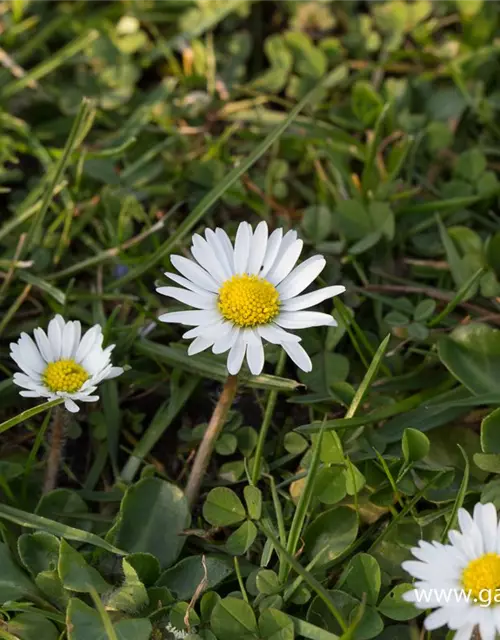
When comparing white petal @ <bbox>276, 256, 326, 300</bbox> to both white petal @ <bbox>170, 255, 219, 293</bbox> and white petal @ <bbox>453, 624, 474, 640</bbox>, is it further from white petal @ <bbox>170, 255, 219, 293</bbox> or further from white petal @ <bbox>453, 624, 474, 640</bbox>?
white petal @ <bbox>453, 624, 474, 640</bbox>

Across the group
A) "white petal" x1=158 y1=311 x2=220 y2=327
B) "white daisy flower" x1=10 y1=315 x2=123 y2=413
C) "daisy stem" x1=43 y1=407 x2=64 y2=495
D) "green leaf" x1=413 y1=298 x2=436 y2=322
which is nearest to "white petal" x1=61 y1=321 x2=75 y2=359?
"white daisy flower" x1=10 y1=315 x2=123 y2=413

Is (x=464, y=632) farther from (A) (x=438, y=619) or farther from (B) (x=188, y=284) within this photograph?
(B) (x=188, y=284)

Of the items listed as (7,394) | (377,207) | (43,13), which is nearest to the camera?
(7,394)

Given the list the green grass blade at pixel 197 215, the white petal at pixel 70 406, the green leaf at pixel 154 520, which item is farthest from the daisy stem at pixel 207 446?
the green grass blade at pixel 197 215

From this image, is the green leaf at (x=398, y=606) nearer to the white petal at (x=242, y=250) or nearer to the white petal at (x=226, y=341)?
the white petal at (x=226, y=341)

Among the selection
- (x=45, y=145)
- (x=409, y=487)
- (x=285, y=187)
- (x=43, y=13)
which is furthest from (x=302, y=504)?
(x=43, y=13)

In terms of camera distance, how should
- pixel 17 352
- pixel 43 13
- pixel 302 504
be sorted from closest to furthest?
pixel 302 504 < pixel 17 352 < pixel 43 13

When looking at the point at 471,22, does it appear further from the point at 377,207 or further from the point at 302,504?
the point at 302,504
